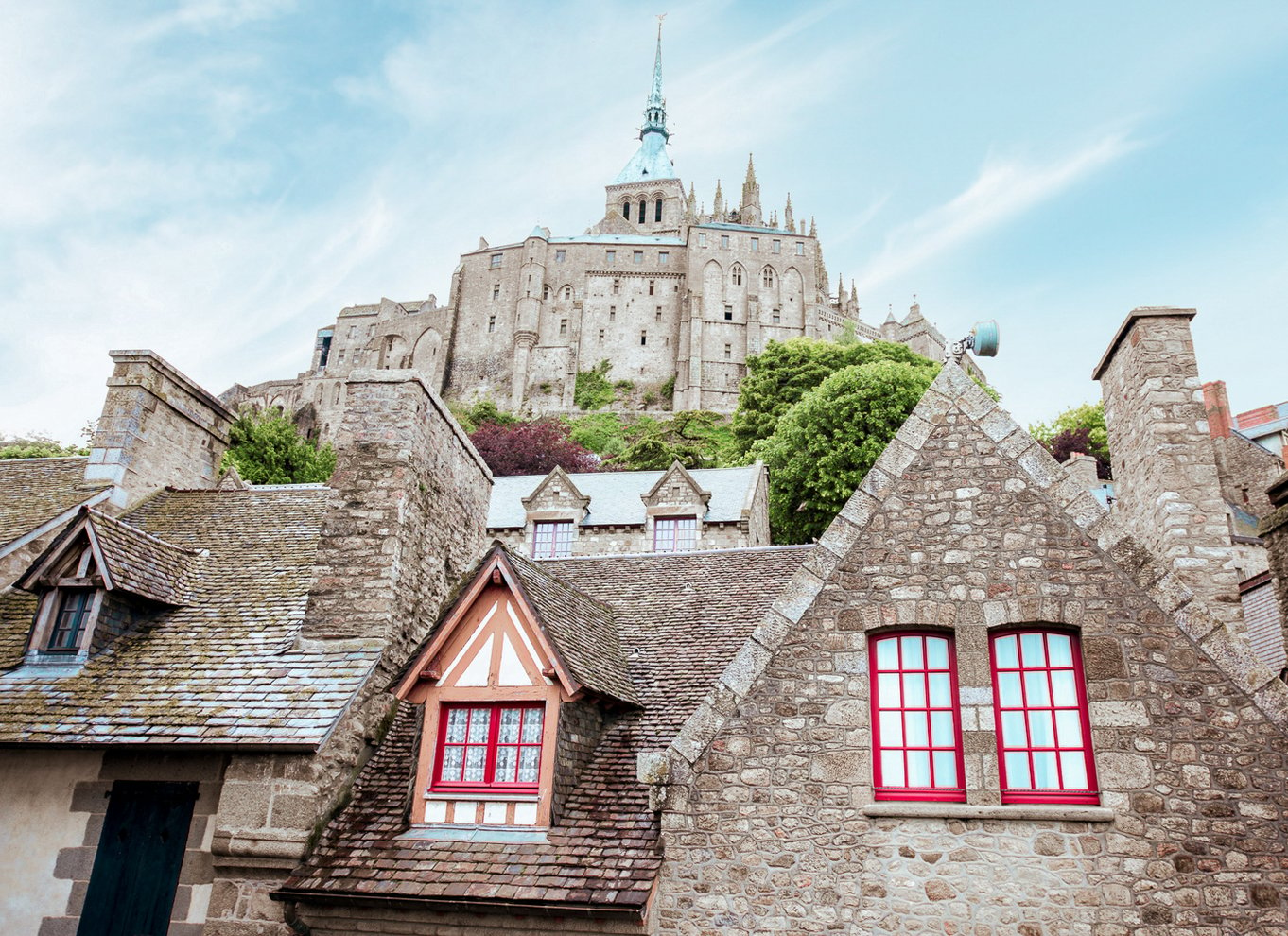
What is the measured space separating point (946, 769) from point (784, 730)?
1.25 m

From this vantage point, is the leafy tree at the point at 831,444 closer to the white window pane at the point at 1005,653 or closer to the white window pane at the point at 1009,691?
the white window pane at the point at 1005,653

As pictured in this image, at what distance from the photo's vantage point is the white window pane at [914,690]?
7523 millimetres

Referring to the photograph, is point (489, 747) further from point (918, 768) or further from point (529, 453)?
point (529, 453)

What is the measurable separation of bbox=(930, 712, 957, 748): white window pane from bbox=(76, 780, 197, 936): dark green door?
6.62 m

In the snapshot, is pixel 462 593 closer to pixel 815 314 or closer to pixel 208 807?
pixel 208 807

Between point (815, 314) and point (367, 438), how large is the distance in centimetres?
8724

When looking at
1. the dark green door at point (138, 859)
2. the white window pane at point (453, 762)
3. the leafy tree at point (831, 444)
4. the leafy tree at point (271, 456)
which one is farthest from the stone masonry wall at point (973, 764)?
the leafy tree at point (271, 456)

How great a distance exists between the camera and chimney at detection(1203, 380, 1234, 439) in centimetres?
3694

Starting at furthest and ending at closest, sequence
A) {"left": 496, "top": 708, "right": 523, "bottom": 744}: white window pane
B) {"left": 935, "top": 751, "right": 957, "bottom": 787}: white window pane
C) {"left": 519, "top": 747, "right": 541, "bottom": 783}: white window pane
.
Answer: {"left": 496, "top": 708, "right": 523, "bottom": 744}: white window pane, {"left": 519, "top": 747, "right": 541, "bottom": 783}: white window pane, {"left": 935, "top": 751, "right": 957, "bottom": 787}: white window pane

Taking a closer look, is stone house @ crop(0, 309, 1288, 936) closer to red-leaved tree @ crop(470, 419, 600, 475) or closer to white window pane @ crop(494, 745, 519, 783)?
white window pane @ crop(494, 745, 519, 783)

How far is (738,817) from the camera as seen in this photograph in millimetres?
7324

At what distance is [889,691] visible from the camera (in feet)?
24.9

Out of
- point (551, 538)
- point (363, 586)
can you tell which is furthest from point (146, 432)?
point (551, 538)

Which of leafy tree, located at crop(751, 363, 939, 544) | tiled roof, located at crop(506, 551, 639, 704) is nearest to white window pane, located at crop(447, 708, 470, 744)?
tiled roof, located at crop(506, 551, 639, 704)
